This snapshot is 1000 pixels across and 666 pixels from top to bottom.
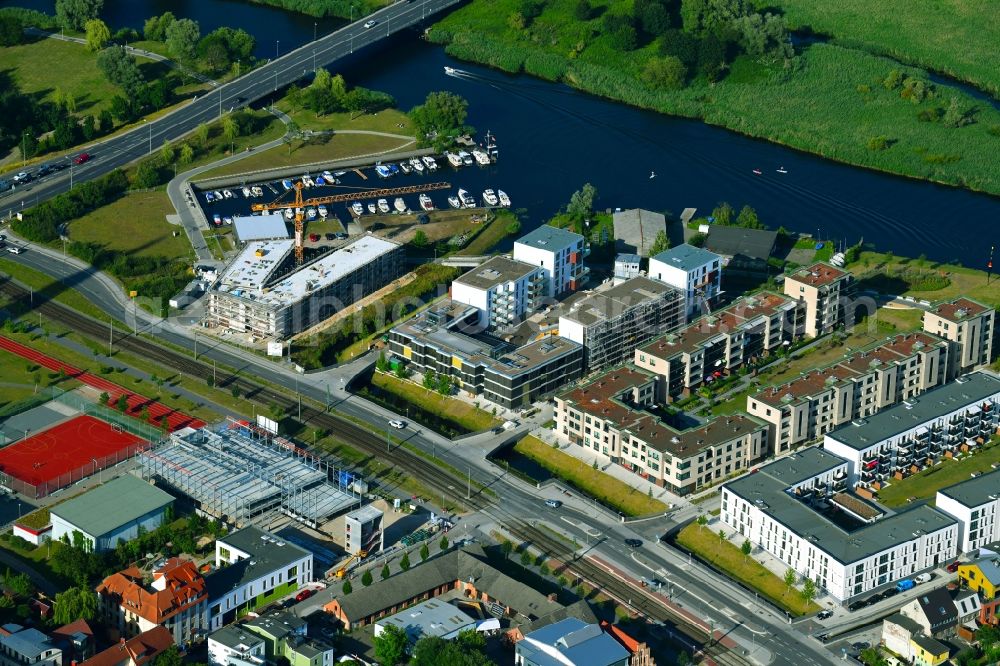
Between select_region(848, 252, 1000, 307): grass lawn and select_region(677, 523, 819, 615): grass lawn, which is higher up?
select_region(848, 252, 1000, 307): grass lawn

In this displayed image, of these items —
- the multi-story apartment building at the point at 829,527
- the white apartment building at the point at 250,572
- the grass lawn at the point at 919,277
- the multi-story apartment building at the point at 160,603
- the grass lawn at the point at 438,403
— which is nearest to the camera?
the multi-story apartment building at the point at 160,603

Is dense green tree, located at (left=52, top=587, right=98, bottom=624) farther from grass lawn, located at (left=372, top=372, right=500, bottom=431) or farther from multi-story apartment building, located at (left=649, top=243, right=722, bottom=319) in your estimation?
multi-story apartment building, located at (left=649, top=243, right=722, bottom=319)

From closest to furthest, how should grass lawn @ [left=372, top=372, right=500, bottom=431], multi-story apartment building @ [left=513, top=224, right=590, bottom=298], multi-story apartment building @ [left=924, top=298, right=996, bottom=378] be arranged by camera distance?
grass lawn @ [left=372, top=372, right=500, bottom=431] < multi-story apartment building @ [left=924, top=298, right=996, bottom=378] < multi-story apartment building @ [left=513, top=224, right=590, bottom=298]

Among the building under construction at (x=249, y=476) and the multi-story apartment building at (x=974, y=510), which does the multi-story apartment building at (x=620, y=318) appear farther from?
the multi-story apartment building at (x=974, y=510)

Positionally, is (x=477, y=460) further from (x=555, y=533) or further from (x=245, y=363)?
(x=245, y=363)

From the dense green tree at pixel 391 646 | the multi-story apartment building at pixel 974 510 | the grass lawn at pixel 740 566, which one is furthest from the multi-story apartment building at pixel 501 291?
the dense green tree at pixel 391 646

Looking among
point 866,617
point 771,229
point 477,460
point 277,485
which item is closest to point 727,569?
point 866,617

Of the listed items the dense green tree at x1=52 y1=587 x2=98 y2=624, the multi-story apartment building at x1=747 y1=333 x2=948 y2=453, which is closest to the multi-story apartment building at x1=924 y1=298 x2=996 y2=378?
the multi-story apartment building at x1=747 y1=333 x2=948 y2=453

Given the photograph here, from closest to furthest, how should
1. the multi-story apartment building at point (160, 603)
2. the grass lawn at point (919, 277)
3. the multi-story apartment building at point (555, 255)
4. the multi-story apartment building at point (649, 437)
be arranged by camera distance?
the multi-story apartment building at point (160, 603) → the multi-story apartment building at point (649, 437) → the multi-story apartment building at point (555, 255) → the grass lawn at point (919, 277)
